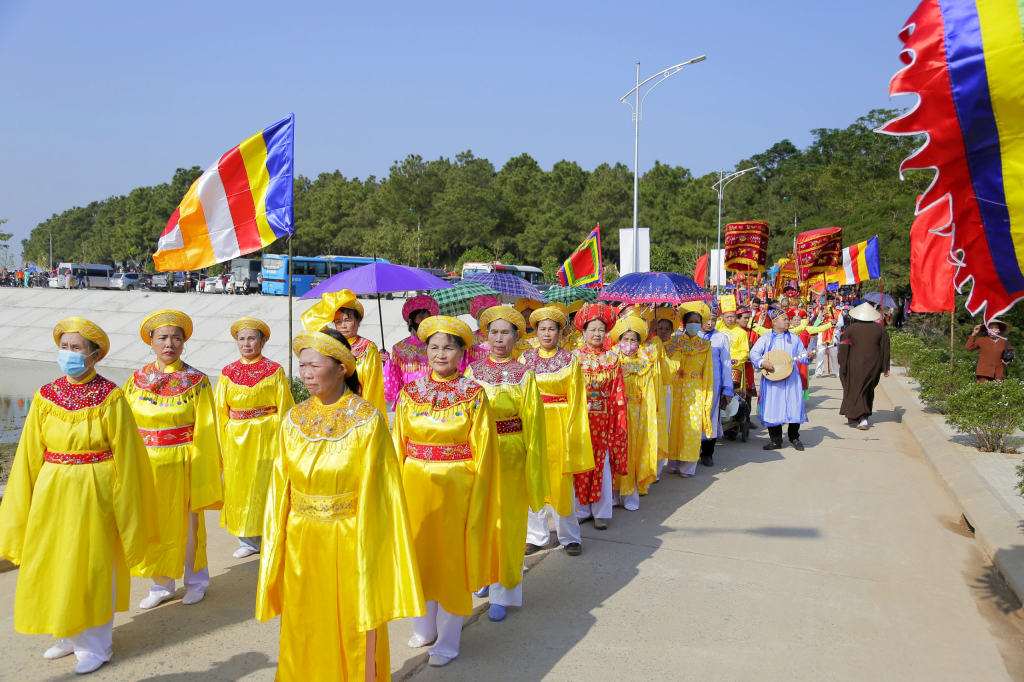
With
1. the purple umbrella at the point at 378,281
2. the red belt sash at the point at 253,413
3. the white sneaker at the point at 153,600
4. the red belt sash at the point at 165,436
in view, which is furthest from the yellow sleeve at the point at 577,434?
the white sneaker at the point at 153,600

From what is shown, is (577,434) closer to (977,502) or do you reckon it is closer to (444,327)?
(444,327)

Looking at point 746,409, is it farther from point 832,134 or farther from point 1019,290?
point 832,134

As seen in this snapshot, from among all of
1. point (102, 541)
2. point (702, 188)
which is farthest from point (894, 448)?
point (702, 188)

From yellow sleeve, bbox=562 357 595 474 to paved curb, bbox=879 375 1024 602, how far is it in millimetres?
2907

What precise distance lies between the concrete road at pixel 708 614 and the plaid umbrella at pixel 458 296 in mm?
3077

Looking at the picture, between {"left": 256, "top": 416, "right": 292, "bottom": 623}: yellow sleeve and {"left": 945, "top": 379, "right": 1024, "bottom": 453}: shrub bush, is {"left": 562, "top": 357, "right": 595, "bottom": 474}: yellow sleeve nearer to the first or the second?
{"left": 256, "top": 416, "right": 292, "bottom": 623}: yellow sleeve

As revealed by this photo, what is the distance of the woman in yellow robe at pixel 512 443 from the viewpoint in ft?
14.9

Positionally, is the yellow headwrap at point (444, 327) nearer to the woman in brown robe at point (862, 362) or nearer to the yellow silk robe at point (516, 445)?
the yellow silk robe at point (516, 445)

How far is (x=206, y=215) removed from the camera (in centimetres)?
671

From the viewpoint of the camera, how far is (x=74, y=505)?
12.4 feet

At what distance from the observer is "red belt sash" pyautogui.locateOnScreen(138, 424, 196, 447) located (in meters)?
4.55

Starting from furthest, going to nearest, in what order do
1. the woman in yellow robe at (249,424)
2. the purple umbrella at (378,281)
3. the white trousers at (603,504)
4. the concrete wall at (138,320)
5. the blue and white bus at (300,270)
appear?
the blue and white bus at (300,270) < the concrete wall at (138,320) < the purple umbrella at (378,281) < the white trousers at (603,504) < the woman in yellow robe at (249,424)

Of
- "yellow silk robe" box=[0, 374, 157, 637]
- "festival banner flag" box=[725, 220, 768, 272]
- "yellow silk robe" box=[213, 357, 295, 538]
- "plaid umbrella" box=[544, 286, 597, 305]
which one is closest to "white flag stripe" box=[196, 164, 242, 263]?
"yellow silk robe" box=[213, 357, 295, 538]

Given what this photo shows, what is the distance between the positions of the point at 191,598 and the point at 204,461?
88 centimetres
